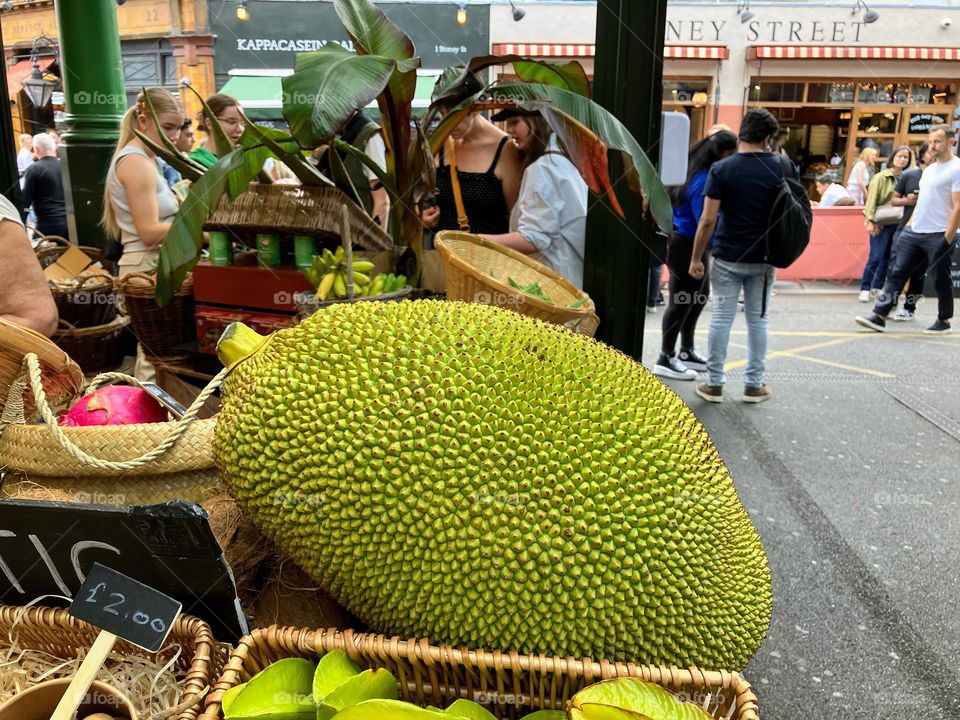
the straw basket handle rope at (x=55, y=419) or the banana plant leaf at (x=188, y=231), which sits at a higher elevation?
the banana plant leaf at (x=188, y=231)

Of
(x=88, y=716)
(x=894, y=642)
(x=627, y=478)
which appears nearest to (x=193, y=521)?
(x=88, y=716)

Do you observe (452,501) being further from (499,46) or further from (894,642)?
(499,46)

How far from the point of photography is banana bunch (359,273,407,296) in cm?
182

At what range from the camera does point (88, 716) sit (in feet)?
2.66

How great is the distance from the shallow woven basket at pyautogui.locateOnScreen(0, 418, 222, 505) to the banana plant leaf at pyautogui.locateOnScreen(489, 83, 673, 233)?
3.31 ft

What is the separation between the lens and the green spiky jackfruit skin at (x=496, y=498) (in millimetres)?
788

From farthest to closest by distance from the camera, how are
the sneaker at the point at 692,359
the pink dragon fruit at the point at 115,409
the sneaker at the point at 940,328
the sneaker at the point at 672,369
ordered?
the sneaker at the point at 940,328, the sneaker at the point at 692,359, the sneaker at the point at 672,369, the pink dragon fruit at the point at 115,409

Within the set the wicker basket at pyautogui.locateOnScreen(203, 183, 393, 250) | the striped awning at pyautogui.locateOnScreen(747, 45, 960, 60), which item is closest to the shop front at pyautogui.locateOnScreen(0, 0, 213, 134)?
Answer: the striped awning at pyautogui.locateOnScreen(747, 45, 960, 60)

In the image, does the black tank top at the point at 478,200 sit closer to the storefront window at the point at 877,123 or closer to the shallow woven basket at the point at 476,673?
the shallow woven basket at the point at 476,673

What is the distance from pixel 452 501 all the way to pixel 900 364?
5120 mm

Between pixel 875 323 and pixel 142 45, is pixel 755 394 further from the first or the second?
pixel 142 45

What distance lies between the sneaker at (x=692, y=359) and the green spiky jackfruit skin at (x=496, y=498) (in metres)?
4.12

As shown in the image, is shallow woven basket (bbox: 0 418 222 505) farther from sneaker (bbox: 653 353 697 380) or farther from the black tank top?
sneaker (bbox: 653 353 697 380)

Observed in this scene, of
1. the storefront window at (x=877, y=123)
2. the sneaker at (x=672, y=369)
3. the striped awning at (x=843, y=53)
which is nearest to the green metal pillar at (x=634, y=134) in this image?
the sneaker at (x=672, y=369)
